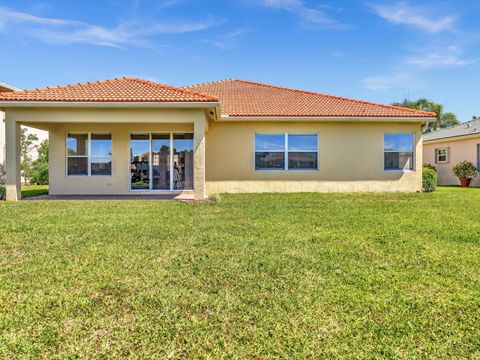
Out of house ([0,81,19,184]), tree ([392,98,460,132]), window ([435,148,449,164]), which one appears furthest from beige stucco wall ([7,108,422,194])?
tree ([392,98,460,132])

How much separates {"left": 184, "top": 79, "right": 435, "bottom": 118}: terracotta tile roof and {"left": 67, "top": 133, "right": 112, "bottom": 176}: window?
581 centimetres

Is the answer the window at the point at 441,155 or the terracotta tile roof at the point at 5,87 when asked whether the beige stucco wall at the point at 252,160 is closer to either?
the terracotta tile roof at the point at 5,87

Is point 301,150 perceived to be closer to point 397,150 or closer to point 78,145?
point 397,150

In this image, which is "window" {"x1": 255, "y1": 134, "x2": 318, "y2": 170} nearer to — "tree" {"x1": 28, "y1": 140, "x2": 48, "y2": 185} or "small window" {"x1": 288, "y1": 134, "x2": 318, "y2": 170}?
"small window" {"x1": 288, "y1": 134, "x2": 318, "y2": 170}

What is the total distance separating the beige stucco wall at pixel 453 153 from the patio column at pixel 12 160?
85.4 ft

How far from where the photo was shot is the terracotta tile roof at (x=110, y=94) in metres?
12.7

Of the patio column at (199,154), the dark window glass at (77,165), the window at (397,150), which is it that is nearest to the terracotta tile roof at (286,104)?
the window at (397,150)

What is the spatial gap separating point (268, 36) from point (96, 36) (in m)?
9.40

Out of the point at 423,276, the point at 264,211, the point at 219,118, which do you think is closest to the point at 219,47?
the point at 219,118

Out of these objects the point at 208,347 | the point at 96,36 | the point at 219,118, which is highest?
the point at 96,36

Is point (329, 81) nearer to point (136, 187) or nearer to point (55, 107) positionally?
point (136, 187)

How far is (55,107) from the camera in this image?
511 inches

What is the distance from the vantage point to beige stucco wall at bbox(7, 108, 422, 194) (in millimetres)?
15961

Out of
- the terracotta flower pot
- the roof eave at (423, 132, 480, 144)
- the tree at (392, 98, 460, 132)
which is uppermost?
the tree at (392, 98, 460, 132)
